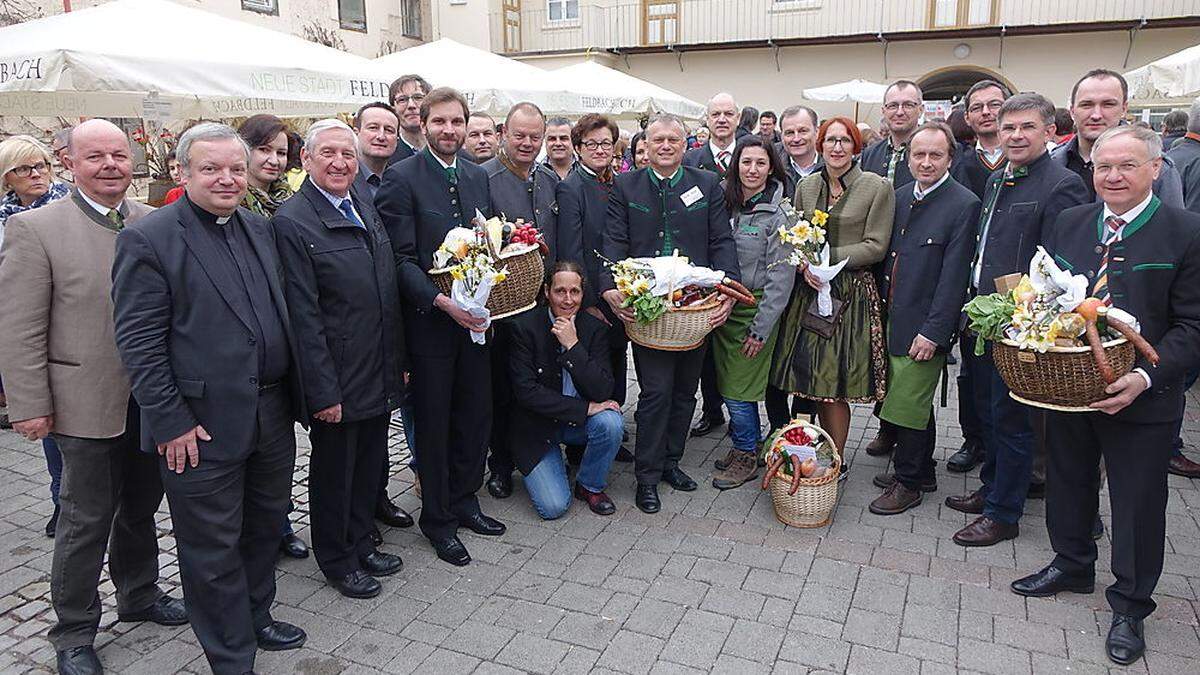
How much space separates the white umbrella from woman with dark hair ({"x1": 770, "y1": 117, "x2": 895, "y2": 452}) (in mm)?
4804

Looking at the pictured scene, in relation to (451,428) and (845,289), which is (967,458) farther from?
(451,428)

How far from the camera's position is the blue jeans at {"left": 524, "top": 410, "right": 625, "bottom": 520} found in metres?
4.78

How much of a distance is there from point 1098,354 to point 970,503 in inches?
78.9

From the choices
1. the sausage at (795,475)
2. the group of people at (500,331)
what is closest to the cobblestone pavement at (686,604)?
the group of people at (500,331)

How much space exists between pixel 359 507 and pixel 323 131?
180 cm

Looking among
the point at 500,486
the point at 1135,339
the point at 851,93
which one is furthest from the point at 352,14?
the point at 1135,339

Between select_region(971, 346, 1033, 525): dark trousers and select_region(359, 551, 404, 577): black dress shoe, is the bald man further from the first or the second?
select_region(971, 346, 1033, 525): dark trousers

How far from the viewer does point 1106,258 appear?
11.0ft

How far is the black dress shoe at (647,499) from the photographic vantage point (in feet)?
16.0

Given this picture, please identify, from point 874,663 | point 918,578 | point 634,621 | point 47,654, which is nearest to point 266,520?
point 47,654

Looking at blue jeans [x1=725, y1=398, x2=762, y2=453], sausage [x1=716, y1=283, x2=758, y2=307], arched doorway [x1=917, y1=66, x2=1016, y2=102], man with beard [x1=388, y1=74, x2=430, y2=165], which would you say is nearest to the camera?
sausage [x1=716, y1=283, x2=758, y2=307]

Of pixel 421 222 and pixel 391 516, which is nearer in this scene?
pixel 421 222

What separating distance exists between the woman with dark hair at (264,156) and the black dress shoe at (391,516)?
1767 mm

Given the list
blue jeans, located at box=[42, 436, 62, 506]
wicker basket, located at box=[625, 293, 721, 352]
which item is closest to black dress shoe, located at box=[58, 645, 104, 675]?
blue jeans, located at box=[42, 436, 62, 506]
